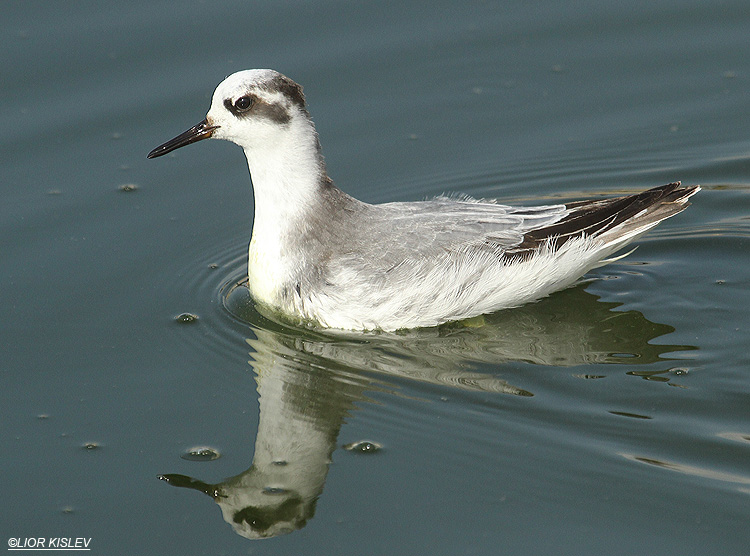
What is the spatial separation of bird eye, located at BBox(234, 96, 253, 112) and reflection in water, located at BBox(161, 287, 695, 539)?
5.71ft

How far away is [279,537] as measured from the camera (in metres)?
6.57

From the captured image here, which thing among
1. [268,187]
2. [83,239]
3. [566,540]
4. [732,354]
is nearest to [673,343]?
[732,354]

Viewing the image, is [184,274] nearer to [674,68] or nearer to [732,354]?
[732,354]

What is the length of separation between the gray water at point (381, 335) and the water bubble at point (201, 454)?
0.01m

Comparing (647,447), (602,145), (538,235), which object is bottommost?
(647,447)

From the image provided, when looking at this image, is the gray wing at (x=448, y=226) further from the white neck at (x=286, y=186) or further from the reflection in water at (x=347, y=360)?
the reflection in water at (x=347, y=360)

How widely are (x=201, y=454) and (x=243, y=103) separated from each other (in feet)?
9.29

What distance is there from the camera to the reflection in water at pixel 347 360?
23.2ft

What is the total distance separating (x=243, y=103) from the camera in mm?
8336

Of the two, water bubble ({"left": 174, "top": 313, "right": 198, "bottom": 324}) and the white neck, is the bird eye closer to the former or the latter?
the white neck

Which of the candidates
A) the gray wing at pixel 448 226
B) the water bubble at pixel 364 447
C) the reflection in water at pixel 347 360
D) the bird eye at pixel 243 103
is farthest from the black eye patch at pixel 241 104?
the water bubble at pixel 364 447

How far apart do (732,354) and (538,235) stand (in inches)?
70.5

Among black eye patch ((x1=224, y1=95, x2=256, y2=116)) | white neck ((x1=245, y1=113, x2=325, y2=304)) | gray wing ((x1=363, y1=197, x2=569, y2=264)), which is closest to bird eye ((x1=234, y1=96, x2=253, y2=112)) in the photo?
black eye patch ((x1=224, y1=95, x2=256, y2=116))

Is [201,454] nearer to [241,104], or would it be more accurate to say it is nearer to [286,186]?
[286,186]
